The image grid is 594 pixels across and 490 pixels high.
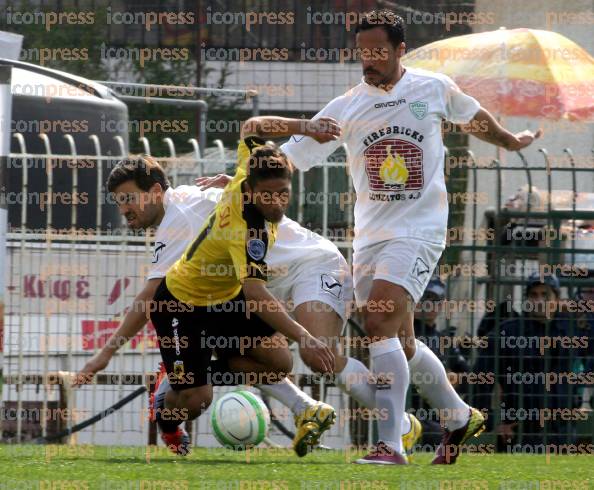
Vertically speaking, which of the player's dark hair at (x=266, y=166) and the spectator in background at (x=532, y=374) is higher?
→ the player's dark hair at (x=266, y=166)

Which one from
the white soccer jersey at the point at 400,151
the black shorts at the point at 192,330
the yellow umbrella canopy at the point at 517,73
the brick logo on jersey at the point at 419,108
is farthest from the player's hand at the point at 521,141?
the yellow umbrella canopy at the point at 517,73

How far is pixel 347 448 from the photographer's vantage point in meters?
9.58

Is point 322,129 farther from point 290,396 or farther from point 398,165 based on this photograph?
point 290,396

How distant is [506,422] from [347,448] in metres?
1.02

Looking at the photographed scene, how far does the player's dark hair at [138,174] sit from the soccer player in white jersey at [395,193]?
89 centimetres

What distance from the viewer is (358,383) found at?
7406 millimetres

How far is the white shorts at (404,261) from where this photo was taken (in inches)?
277

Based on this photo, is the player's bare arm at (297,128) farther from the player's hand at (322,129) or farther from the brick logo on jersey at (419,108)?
the brick logo on jersey at (419,108)

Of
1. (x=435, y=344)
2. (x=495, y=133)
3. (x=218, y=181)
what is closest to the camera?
(x=218, y=181)

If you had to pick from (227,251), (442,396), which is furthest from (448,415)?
(227,251)

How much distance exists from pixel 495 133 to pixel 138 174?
1.75 m

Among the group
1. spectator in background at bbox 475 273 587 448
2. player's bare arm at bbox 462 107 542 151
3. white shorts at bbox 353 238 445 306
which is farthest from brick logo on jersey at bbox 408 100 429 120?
spectator in background at bbox 475 273 587 448

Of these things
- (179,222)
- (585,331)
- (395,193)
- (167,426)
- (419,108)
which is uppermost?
(419,108)

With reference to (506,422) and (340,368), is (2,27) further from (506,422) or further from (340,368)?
(340,368)
